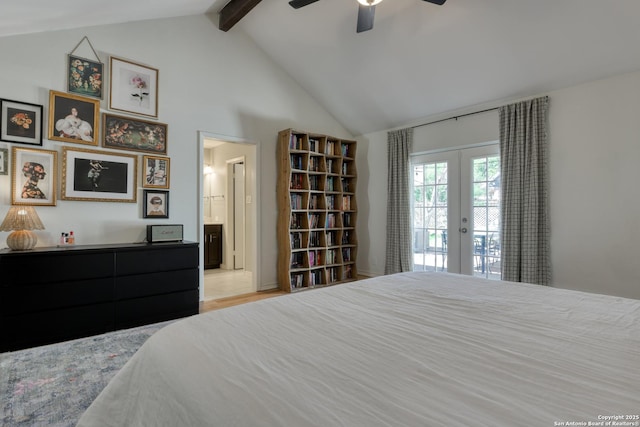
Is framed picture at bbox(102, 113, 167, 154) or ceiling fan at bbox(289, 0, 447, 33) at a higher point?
ceiling fan at bbox(289, 0, 447, 33)

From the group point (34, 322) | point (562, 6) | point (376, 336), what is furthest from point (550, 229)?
point (34, 322)

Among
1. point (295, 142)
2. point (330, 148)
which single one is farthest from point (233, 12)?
point (330, 148)

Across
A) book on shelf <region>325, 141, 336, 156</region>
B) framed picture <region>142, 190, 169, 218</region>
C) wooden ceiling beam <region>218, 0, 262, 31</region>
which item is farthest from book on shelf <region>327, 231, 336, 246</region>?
wooden ceiling beam <region>218, 0, 262, 31</region>

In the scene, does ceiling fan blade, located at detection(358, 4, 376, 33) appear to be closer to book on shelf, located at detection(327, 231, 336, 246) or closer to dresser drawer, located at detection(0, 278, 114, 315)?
book on shelf, located at detection(327, 231, 336, 246)

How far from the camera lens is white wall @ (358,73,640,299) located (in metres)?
3.01

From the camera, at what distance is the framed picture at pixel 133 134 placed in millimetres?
3262

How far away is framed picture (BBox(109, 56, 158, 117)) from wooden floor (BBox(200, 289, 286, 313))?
7.29 feet

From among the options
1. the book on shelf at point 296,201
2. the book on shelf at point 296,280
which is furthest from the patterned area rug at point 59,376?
the book on shelf at point 296,201

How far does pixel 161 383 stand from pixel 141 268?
7.81 feet

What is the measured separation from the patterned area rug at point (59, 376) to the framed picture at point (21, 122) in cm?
178

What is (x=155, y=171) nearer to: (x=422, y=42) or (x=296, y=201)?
(x=296, y=201)

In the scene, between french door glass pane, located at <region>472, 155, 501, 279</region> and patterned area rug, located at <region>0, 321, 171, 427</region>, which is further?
french door glass pane, located at <region>472, 155, 501, 279</region>

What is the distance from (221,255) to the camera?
6.14 meters

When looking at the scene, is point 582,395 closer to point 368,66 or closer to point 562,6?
→ point 562,6
